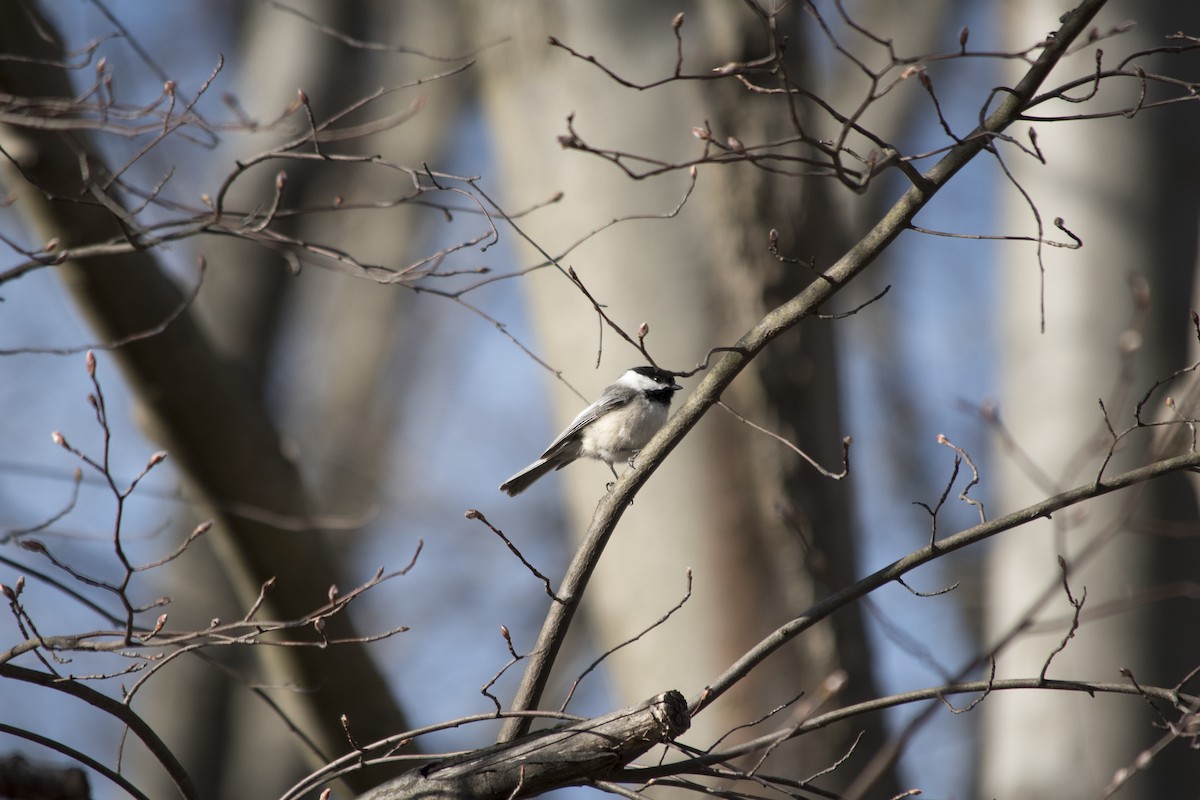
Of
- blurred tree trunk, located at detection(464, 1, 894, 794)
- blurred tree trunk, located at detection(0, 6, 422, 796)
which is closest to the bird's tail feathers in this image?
blurred tree trunk, located at detection(464, 1, 894, 794)

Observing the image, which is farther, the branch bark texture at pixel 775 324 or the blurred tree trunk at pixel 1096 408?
the blurred tree trunk at pixel 1096 408

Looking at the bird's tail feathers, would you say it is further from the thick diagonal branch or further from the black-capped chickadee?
the thick diagonal branch

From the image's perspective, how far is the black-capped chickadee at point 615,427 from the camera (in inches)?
161

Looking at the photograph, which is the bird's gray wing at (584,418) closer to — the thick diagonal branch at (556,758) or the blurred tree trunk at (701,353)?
the blurred tree trunk at (701,353)

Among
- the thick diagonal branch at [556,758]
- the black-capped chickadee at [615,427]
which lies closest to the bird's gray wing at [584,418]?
the black-capped chickadee at [615,427]

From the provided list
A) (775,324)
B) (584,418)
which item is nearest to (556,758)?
(775,324)

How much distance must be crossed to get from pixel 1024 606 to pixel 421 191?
11.6 feet

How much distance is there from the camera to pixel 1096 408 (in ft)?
15.1

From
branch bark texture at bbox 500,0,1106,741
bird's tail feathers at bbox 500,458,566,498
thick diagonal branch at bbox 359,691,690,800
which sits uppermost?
bird's tail feathers at bbox 500,458,566,498

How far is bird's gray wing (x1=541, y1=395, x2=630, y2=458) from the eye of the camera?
397cm

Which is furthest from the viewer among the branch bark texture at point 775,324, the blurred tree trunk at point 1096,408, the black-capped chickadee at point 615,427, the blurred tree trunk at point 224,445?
the blurred tree trunk at point 1096,408

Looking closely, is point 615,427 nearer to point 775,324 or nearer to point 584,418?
Answer: point 584,418

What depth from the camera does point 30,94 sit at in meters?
3.14

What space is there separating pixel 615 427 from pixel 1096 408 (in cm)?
226
